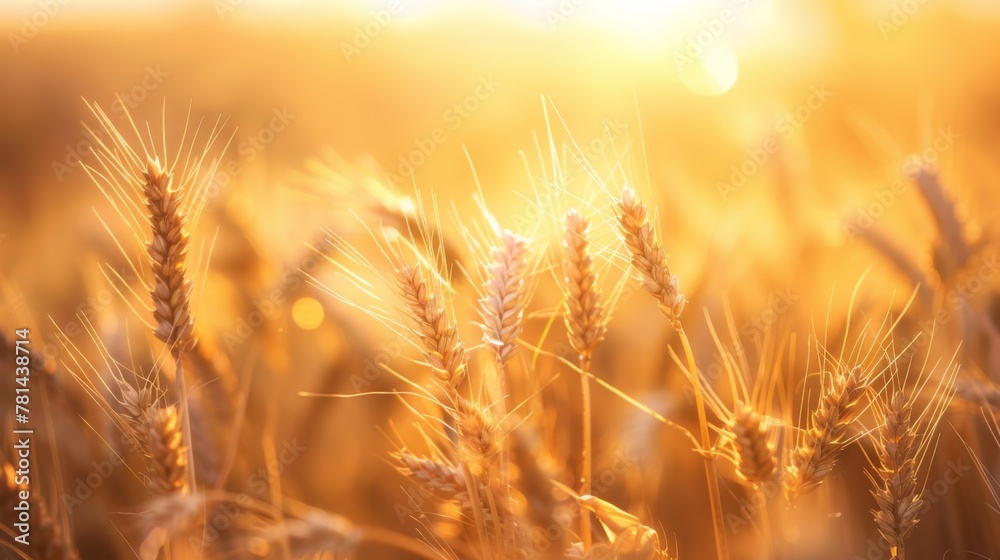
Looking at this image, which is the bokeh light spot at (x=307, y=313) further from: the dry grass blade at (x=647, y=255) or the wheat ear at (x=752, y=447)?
the wheat ear at (x=752, y=447)

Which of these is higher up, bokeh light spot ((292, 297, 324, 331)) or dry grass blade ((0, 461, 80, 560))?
bokeh light spot ((292, 297, 324, 331))

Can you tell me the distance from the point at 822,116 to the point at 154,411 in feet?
7.70

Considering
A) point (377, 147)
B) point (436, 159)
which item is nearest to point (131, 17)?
point (377, 147)

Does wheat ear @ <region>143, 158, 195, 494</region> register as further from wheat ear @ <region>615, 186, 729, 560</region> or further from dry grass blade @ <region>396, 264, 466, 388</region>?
wheat ear @ <region>615, 186, 729, 560</region>

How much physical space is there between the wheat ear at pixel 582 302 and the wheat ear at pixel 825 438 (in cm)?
27

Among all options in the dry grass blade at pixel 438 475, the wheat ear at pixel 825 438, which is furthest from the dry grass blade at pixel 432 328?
the wheat ear at pixel 825 438

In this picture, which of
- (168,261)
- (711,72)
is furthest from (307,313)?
(711,72)

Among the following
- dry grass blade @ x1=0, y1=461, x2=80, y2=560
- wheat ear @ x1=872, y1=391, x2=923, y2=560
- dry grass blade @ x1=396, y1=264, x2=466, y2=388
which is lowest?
dry grass blade @ x1=0, y1=461, x2=80, y2=560

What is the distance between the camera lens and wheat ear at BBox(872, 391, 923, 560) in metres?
0.73

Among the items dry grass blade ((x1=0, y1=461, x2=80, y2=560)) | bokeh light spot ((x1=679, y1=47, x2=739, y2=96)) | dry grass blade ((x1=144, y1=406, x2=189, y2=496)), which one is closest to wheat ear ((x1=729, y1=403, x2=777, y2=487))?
dry grass blade ((x1=144, y1=406, x2=189, y2=496))

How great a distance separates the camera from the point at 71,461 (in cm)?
111

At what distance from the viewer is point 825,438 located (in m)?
0.71

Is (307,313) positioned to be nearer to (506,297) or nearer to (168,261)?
(168,261)

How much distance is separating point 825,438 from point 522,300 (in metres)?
0.42
